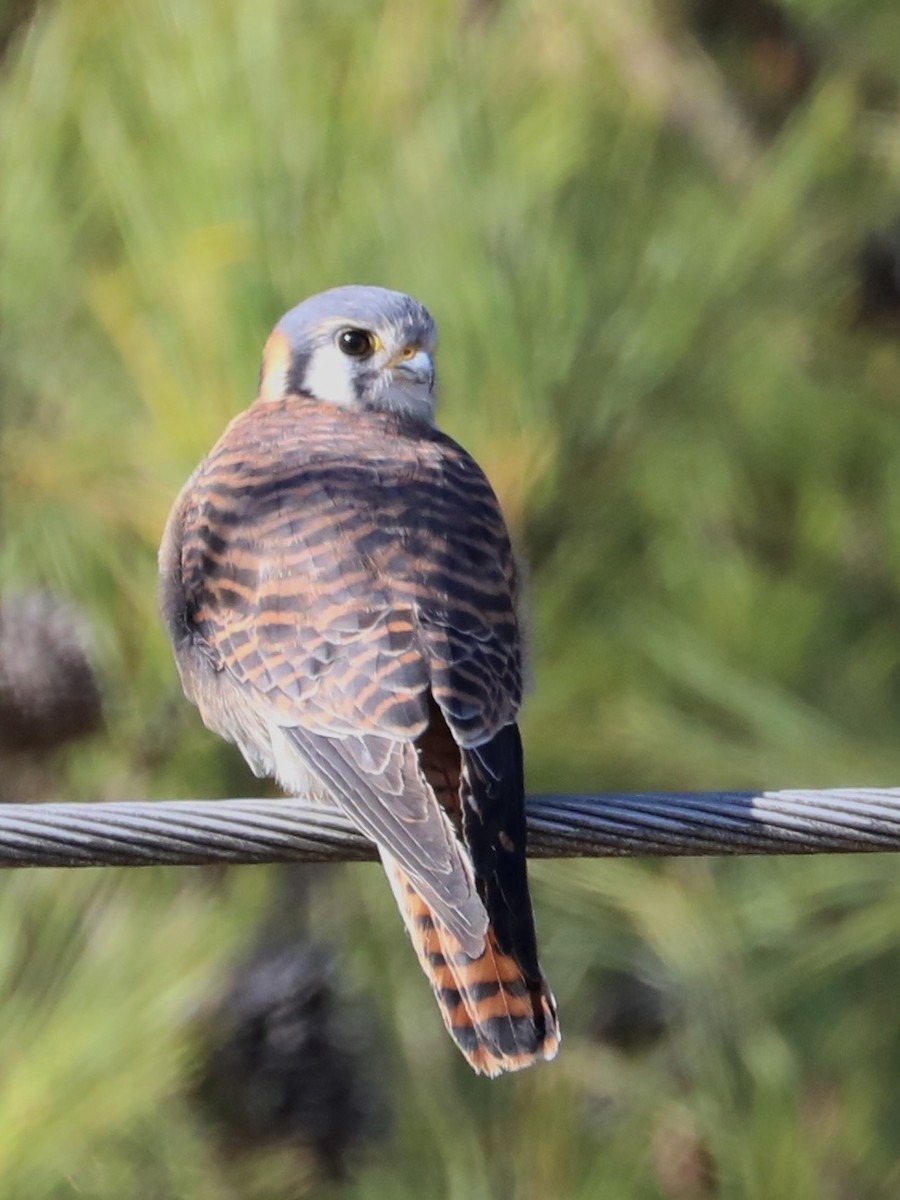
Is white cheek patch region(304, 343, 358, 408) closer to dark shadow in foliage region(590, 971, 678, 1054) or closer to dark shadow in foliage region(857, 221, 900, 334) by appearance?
dark shadow in foliage region(857, 221, 900, 334)

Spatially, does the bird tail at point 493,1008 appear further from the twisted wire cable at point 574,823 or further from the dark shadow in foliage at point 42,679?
the dark shadow in foliage at point 42,679

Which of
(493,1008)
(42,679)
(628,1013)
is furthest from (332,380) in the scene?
(628,1013)

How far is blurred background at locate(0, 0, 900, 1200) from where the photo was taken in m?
2.64

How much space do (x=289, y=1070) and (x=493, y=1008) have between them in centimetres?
78

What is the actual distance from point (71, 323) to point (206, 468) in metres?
0.41

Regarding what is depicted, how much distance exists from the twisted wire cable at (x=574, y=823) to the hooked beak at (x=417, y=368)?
1047 mm

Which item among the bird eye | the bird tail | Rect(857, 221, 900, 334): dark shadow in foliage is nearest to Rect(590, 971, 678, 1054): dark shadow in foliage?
Rect(857, 221, 900, 334): dark shadow in foliage

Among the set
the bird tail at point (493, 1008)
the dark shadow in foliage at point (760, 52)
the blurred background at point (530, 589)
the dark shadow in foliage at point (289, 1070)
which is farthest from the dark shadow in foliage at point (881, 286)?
the bird tail at point (493, 1008)

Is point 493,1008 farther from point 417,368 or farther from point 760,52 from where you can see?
point 760,52

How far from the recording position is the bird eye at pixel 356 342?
9.68 feet

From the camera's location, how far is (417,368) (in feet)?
9.47

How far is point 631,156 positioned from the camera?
304 cm

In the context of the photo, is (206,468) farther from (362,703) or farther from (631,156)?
(631,156)

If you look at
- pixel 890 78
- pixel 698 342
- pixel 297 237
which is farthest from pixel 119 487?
pixel 890 78
